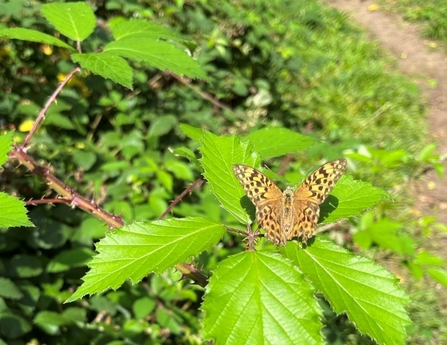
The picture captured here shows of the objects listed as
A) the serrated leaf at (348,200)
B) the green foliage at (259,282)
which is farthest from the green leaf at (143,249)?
the serrated leaf at (348,200)

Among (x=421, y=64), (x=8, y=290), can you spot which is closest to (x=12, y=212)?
(x=8, y=290)

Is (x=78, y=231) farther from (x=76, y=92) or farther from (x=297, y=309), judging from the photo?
(x=297, y=309)

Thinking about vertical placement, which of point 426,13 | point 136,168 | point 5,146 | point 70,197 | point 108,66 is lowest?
point 136,168

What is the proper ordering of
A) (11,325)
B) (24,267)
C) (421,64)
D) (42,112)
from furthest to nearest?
(421,64) < (24,267) < (11,325) < (42,112)

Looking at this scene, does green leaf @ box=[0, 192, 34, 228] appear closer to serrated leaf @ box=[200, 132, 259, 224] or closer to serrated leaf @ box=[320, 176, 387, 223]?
serrated leaf @ box=[200, 132, 259, 224]

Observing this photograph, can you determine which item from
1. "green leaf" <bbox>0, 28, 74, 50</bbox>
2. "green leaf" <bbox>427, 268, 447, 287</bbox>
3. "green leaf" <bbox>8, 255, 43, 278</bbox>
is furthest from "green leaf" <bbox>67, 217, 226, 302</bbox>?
"green leaf" <bbox>427, 268, 447, 287</bbox>

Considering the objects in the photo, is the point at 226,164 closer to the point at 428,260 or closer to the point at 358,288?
the point at 358,288
